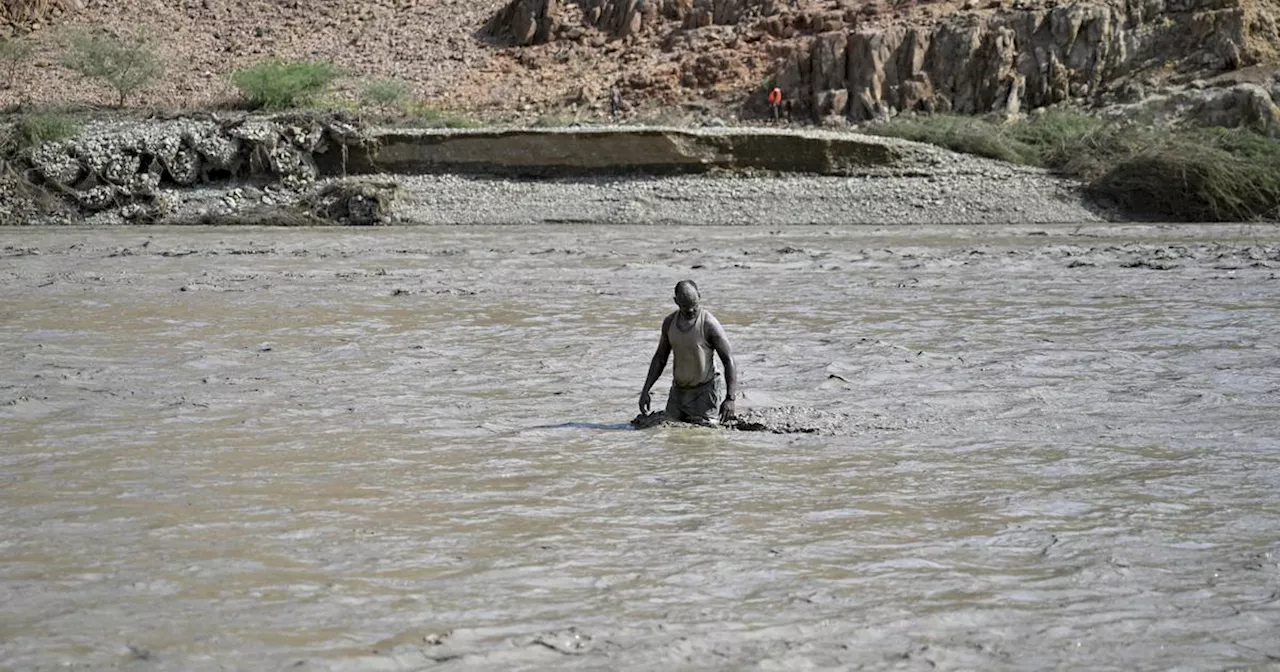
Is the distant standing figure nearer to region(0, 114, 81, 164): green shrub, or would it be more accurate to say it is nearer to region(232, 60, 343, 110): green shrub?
region(232, 60, 343, 110): green shrub

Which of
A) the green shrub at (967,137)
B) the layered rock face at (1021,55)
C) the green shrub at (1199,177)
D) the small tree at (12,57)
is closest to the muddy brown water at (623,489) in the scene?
the green shrub at (1199,177)

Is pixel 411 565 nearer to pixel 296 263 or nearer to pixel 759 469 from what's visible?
pixel 759 469

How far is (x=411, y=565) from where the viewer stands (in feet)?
20.3

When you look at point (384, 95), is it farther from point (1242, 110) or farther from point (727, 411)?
point (727, 411)

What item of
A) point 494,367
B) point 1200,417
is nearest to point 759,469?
point 1200,417

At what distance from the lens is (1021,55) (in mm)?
34438

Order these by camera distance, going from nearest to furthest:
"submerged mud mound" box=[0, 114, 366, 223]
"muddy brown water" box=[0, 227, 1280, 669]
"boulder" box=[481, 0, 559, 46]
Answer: "muddy brown water" box=[0, 227, 1280, 669] < "submerged mud mound" box=[0, 114, 366, 223] < "boulder" box=[481, 0, 559, 46]

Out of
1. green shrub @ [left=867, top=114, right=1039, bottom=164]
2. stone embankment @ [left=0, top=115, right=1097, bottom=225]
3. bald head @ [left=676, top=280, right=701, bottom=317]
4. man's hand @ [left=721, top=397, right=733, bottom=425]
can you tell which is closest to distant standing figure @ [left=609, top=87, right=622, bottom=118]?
stone embankment @ [left=0, top=115, right=1097, bottom=225]

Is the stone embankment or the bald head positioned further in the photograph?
the stone embankment

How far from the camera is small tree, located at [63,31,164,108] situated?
36000 mm

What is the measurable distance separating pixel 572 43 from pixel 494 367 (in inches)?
1274

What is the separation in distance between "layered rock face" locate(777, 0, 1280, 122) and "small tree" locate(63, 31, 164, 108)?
16.0 meters

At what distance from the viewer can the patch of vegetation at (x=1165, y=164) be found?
26172mm

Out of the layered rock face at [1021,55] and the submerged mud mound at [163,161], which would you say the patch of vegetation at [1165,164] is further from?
the submerged mud mound at [163,161]
